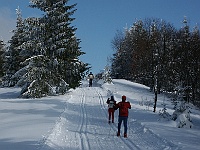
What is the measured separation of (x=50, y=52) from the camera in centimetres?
2922

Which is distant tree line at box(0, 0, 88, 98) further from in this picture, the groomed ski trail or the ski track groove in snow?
the groomed ski trail

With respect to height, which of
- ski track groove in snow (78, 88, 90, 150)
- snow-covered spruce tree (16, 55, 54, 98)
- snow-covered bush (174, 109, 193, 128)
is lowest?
ski track groove in snow (78, 88, 90, 150)

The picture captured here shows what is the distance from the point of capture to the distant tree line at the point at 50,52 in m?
27.6

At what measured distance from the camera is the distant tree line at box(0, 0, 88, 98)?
1086 inches

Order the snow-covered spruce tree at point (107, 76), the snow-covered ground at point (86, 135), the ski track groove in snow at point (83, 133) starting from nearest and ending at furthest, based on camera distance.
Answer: the snow-covered ground at point (86, 135) → the ski track groove in snow at point (83, 133) → the snow-covered spruce tree at point (107, 76)

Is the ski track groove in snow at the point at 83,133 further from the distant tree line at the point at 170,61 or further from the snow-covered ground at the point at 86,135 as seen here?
the distant tree line at the point at 170,61

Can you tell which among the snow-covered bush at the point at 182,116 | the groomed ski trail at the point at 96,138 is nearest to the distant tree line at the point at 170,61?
the snow-covered bush at the point at 182,116

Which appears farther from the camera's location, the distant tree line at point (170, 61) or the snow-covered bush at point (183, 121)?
the distant tree line at point (170, 61)

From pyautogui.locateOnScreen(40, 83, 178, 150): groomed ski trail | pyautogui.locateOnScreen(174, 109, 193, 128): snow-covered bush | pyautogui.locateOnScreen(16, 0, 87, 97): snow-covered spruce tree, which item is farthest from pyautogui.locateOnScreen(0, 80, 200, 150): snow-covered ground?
pyautogui.locateOnScreen(16, 0, 87, 97): snow-covered spruce tree

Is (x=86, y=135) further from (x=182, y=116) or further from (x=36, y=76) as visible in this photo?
(x=36, y=76)

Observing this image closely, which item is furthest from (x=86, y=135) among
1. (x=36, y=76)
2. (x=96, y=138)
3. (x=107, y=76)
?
(x=107, y=76)

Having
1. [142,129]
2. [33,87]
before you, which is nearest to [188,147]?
[142,129]

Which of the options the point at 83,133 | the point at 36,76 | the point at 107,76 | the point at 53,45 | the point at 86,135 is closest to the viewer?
the point at 86,135

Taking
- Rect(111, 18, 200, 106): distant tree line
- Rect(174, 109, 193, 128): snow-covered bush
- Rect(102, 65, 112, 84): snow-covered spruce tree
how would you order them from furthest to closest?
Rect(102, 65, 112, 84): snow-covered spruce tree < Rect(111, 18, 200, 106): distant tree line < Rect(174, 109, 193, 128): snow-covered bush
